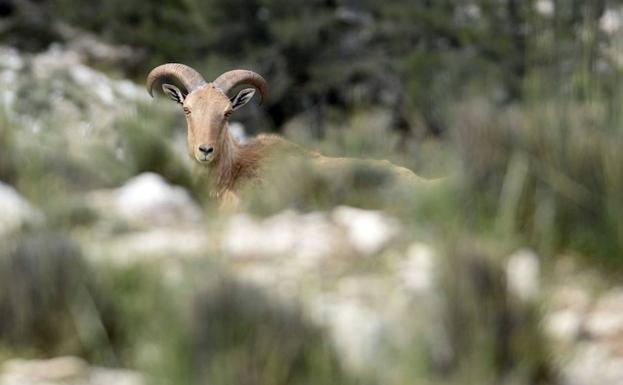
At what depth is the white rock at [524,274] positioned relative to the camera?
3250 mm

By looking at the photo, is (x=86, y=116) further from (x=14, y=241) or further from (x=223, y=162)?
(x=14, y=241)

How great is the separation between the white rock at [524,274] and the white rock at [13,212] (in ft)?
5.33

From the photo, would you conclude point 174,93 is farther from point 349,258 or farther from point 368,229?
point 349,258

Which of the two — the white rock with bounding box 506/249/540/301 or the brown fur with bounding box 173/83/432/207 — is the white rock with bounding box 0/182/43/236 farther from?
the brown fur with bounding box 173/83/432/207

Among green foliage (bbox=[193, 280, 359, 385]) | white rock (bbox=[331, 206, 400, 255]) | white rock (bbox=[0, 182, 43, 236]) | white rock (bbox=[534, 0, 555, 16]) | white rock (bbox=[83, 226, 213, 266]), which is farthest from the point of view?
white rock (bbox=[534, 0, 555, 16])

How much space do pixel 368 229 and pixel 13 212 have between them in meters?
1.44

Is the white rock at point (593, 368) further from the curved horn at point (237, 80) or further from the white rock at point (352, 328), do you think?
the curved horn at point (237, 80)

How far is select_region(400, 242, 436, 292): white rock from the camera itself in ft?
10.9

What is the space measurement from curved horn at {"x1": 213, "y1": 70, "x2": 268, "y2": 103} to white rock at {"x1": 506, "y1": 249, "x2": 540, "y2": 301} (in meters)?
4.98

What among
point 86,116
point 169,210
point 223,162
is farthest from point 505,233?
point 86,116

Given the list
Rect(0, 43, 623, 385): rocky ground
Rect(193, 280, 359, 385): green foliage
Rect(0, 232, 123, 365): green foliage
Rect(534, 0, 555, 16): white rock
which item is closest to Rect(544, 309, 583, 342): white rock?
Rect(0, 43, 623, 385): rocky ground

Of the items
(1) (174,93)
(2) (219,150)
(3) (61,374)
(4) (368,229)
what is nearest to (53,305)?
(3) (61,374)

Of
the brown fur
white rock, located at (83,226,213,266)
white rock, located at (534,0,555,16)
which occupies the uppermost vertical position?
the brown fur

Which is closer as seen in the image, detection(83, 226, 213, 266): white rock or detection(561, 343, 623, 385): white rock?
detection(561, 343, 623, 385): white rock
